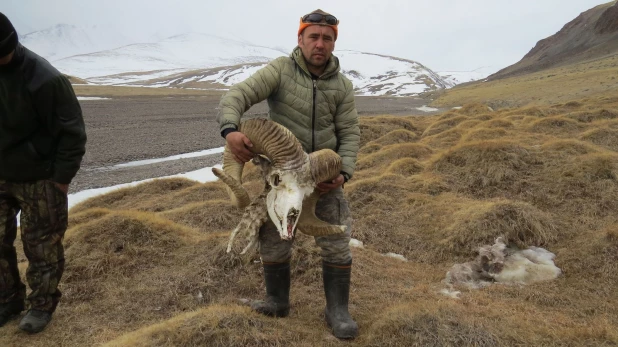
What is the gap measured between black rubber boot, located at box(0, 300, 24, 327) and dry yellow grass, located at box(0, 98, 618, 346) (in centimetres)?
27

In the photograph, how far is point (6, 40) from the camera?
407 cm

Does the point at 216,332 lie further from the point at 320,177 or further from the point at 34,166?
the point at 34,166

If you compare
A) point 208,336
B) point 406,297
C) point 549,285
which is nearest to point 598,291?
point 549,285

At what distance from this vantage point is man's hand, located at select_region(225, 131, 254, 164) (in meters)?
3.99

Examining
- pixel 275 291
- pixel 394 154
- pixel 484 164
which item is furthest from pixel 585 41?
pixel 275 291

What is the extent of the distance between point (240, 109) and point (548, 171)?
9.12 metres

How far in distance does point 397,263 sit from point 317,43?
441cm

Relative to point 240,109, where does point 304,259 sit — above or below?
below

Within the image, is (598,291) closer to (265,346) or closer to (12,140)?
(265,346)

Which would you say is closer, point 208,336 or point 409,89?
point 208,336

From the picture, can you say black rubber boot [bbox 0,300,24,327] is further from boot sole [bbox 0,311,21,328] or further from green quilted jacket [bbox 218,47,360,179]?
green quilted jacket [bbox 218,47,360,179]

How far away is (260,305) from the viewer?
196 inches

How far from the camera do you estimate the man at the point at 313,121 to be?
4.33 meters

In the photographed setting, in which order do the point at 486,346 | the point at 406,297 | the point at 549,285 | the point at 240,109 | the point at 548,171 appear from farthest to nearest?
the point at 548,171 → the point at 549,285 → the point at 406,297 → the point at 240,109 → the point at 486,346
